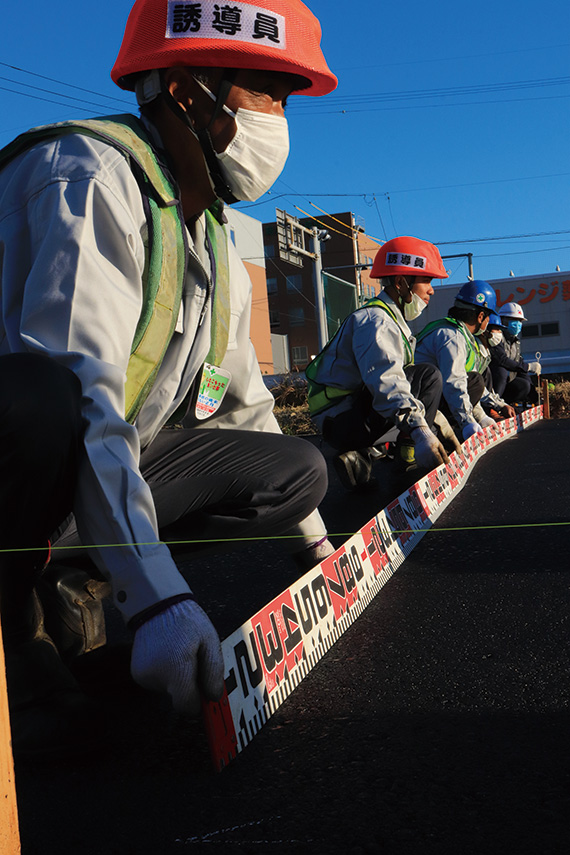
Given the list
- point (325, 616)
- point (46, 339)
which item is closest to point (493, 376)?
point (325, 616)

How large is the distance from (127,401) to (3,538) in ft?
1.38

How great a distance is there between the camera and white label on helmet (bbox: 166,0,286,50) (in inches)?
77.3

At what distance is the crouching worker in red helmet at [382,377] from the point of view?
16.4 ft

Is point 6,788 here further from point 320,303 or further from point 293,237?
point 293,237

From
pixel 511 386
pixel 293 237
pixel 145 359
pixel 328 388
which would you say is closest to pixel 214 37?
pixel 145 359

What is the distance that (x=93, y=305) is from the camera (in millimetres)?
1584

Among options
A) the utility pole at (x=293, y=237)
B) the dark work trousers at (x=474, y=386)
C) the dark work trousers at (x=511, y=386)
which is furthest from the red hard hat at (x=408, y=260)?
the utility pole at (x=293, y=237)

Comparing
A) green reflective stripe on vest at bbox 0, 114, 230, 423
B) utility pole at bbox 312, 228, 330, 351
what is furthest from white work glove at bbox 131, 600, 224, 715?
utility pole at bbox 312, 228, 330, 351

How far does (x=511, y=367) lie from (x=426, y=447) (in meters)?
7.68

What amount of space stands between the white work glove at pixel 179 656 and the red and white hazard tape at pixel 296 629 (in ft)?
0.30

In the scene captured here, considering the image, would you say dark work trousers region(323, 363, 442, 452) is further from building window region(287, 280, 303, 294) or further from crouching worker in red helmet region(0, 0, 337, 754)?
building window region(287, 280, 303, 294)

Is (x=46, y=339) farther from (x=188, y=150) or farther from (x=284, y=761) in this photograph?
(x=284, y=761)

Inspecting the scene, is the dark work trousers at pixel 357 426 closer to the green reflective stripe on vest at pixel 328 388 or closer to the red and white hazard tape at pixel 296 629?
the green reflective stripe on vest at pixel 328 388

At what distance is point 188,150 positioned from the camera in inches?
81.7
